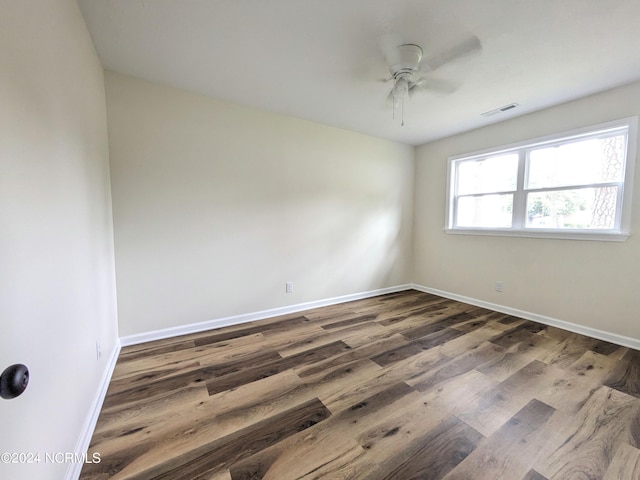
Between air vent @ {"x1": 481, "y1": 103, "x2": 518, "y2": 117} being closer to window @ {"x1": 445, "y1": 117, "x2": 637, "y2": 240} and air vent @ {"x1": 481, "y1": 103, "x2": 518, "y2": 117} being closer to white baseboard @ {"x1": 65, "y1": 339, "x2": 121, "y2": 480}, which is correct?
window @ {"x1": 445, "y1": 117, "x2": 637, "y2": 240}

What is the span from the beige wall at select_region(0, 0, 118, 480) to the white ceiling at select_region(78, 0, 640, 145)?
0.46 m

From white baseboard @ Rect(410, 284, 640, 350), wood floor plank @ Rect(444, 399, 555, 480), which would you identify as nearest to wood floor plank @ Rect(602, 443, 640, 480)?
wood floor plank @ Rect(444, 399, 555, 480)

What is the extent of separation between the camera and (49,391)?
1006 millimetres

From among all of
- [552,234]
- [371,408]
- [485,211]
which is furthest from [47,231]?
[485,211]

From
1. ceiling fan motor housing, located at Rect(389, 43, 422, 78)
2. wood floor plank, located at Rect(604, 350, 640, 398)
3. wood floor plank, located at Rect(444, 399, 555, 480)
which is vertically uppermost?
ceiling fan motor housing, located at Rect(389, 43, 422, 78)

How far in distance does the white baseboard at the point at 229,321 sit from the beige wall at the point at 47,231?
0.79 m

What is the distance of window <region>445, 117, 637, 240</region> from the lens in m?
2.52

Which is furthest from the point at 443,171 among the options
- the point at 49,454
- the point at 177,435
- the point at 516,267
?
the point at 49,454

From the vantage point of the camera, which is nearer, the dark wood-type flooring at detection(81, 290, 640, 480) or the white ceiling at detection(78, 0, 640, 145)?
the dark wood-type flooring at detection(81, 290, 640, 480)

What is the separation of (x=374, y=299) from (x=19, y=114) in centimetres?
388

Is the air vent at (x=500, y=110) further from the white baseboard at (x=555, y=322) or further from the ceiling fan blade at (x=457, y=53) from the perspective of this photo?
the white baseboard at (x=555, y=322)

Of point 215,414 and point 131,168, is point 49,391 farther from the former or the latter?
point 131,168

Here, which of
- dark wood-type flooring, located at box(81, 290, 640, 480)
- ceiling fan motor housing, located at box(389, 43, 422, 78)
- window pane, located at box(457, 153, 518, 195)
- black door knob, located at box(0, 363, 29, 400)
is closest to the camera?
black door knob, located at box(0, 363, 29, 400)

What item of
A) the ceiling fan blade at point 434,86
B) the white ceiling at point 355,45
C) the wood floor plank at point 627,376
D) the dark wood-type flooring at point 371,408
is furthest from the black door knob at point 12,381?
the wood floor plank at point 627,376
